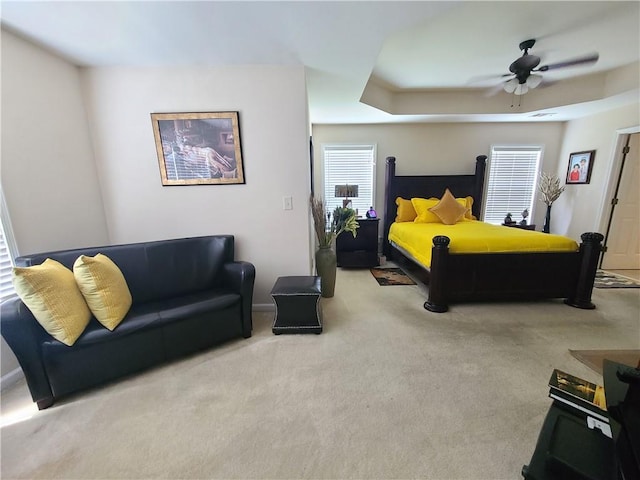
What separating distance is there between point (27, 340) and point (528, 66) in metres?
4.60

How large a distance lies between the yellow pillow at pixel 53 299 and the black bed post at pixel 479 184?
529 cm

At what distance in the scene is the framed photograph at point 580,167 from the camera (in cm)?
416

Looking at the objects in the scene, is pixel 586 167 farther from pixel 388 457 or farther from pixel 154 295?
pixel 154 295

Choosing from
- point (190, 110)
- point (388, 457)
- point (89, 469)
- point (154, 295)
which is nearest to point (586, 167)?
point (388, 457)

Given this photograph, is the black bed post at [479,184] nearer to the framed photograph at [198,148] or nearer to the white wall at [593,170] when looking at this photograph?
the white wall at [593,170]

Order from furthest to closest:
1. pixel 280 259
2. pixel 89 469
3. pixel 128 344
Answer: pixel 280 259, pixel 128 344, pixel 89 469

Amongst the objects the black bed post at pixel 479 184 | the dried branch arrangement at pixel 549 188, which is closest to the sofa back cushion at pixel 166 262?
the black bed post at pixel 479 184

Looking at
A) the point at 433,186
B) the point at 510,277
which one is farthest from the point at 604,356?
the point at 433,186

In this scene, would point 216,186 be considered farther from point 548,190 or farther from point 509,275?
point 548,190

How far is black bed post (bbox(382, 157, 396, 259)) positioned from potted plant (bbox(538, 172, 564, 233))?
2.70 meters

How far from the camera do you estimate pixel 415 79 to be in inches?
137

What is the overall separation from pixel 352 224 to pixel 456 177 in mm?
2552

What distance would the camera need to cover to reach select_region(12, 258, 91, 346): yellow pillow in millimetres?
1524

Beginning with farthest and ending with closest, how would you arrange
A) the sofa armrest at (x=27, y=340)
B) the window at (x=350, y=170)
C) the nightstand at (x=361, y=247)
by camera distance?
the window at (x=350, y=170), the nightstand at (x=361, y=247), the sofa armrest at (x=27, y=340)
